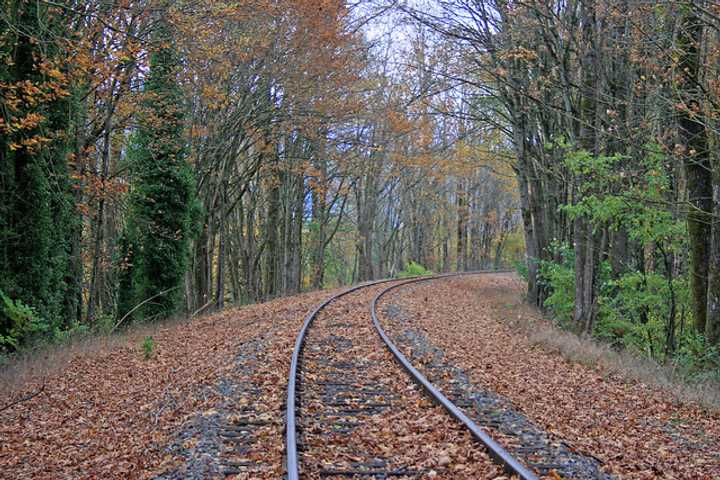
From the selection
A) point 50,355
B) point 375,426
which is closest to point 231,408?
point 375,426

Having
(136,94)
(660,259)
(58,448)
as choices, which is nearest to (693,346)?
(660,259)

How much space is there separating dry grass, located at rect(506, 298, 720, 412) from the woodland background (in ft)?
2.33

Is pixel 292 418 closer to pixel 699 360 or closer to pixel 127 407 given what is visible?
pixel 127 407

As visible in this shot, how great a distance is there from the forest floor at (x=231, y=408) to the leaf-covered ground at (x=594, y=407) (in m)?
0.03

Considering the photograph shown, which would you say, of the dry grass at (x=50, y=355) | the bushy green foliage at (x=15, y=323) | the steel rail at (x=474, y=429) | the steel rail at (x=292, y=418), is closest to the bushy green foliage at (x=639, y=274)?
the steel rail at (x=474, y=429)

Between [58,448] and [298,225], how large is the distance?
25.8 m

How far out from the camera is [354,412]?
742 centimetres

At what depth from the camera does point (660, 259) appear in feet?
58.7

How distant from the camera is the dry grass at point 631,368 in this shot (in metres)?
9.03

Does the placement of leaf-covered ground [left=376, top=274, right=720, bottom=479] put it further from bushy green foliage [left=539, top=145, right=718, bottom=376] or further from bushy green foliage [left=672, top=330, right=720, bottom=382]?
bushy green foliage [left=539, top=145, right=718, bottom=376]

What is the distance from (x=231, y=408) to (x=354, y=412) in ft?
4.66

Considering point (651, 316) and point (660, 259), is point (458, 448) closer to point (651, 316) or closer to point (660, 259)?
point (651, 316)

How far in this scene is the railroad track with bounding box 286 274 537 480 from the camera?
561 cm

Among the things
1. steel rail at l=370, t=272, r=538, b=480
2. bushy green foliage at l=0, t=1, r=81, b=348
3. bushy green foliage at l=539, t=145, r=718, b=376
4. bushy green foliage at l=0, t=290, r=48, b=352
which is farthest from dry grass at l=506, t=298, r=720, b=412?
bushy green foliage at l=0, t=1, r=81, b=348
